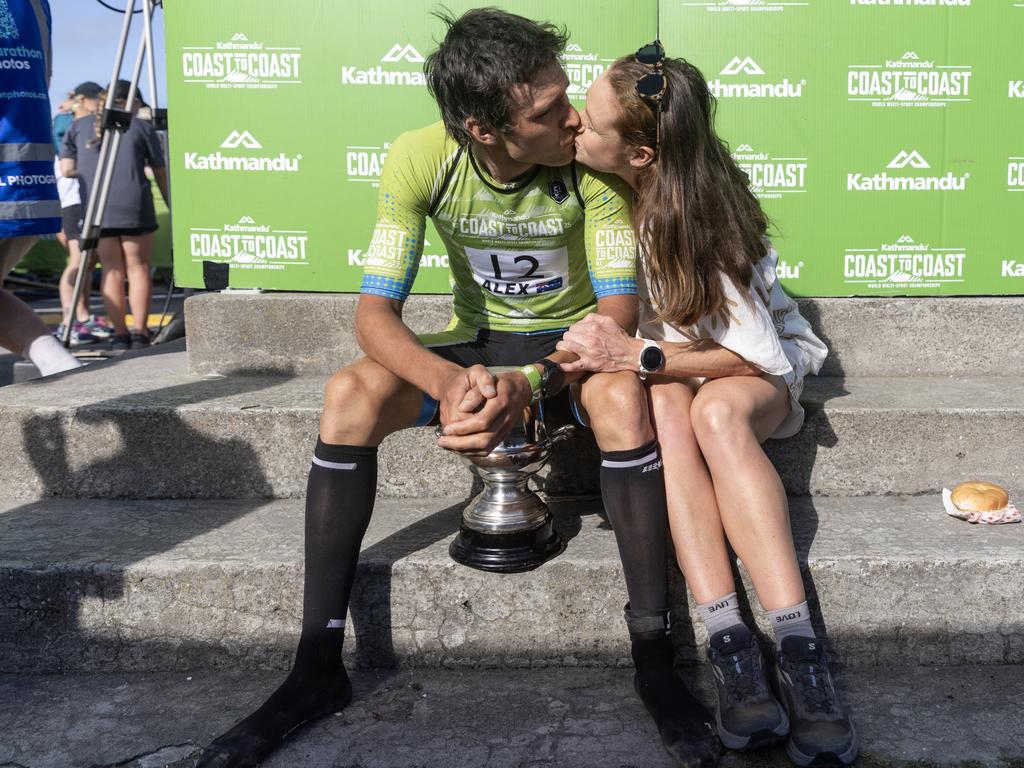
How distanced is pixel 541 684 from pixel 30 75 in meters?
2.86

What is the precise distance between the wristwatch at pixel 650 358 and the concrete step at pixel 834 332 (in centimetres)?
138

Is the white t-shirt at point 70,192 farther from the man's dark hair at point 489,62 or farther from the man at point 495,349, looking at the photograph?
the man's dark hair at point 489,62

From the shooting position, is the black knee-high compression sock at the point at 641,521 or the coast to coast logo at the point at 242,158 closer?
the black knee-high compression sock at the point at 641,521

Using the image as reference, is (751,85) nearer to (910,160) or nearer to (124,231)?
(910,160)

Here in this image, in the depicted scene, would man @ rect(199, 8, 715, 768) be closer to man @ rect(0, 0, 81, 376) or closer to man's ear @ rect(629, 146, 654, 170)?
man's ear @ rect(629, 146, 654, 170)

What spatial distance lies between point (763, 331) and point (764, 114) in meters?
1.57

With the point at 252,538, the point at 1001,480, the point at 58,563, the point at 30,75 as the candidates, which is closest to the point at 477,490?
the point at 252,538

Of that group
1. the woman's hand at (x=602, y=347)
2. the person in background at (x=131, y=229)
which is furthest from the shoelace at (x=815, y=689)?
the person in background at (x=131, y=229)

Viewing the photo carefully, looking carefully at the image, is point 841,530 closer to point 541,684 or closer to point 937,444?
point 937,444

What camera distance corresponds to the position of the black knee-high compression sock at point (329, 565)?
2.35 meters

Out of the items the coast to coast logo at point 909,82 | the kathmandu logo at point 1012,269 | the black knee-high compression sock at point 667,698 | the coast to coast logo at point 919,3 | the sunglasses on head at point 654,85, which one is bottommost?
the black knee-high compression sock at point 667,698

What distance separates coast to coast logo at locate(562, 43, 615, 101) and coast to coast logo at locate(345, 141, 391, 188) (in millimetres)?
760

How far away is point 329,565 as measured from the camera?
2.42 m

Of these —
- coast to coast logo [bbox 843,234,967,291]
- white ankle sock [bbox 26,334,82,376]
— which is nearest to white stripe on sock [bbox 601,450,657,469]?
coast to coast logo [bbox 843,234,967,291]
